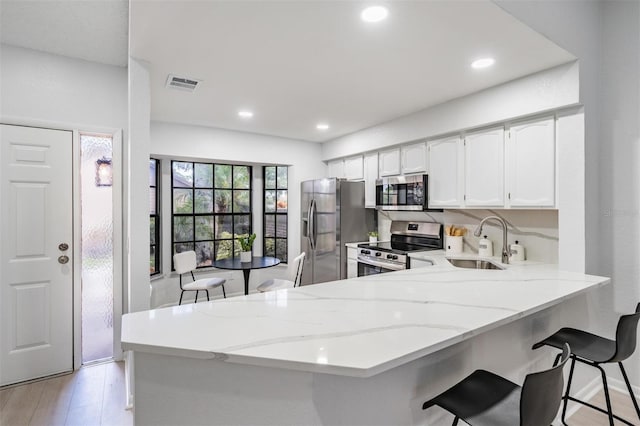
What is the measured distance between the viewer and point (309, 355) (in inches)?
41.0

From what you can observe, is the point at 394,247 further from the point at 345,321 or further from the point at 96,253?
the point at 96,253

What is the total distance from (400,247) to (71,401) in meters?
3.51

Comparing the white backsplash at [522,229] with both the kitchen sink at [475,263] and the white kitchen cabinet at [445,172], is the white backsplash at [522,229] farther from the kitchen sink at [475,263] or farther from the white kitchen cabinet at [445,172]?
the white kitchen cabinet at [445,172]

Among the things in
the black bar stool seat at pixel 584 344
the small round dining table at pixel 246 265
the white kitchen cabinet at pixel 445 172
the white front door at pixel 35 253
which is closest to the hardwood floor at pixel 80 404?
the white front door at pixel 35 253

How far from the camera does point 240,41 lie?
210cm

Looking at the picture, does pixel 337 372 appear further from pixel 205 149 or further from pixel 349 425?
pixel 205 149

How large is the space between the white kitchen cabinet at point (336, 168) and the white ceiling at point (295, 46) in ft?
5.32

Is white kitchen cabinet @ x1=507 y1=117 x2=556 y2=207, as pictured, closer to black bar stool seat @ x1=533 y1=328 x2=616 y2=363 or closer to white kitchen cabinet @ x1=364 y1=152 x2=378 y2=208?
black bar stool seat @ x1=533 y1=328 x2=616 y2=363

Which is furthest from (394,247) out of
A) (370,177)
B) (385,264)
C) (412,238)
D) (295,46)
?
(295,46)

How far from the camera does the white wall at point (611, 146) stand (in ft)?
7.93

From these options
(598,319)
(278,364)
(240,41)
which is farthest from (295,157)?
(278,364)

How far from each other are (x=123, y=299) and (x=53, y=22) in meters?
2.30

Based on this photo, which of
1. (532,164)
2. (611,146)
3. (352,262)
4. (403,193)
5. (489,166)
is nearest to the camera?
(611,146)

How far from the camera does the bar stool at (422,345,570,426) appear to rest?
3.65 ft
